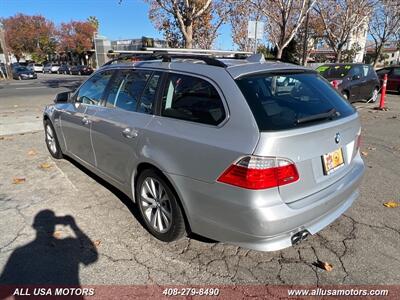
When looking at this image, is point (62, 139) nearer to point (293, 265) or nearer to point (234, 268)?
point (234, 268)

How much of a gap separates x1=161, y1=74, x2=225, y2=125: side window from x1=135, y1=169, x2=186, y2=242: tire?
A: 60 cm

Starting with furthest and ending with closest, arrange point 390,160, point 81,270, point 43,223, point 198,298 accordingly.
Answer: point 390,160 < point 43,223 < point 81,270 < point 198,298

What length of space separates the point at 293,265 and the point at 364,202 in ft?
5.50

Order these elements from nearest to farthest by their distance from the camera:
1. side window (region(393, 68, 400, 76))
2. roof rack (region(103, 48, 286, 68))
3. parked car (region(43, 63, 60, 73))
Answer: roof rack (region(103, 48, 286, 68)) < side window (region(393, 68, 400, 76)) < parked car (region(43, 63, 60, 73))

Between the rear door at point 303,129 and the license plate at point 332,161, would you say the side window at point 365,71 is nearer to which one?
the rear door at point 303,129

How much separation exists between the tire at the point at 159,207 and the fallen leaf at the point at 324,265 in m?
1.18

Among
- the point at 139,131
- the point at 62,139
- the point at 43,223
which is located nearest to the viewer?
the point at 139,131

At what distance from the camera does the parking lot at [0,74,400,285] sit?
281 cm

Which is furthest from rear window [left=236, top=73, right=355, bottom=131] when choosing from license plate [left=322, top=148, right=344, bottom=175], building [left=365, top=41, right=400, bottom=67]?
building [left=365, top=41, right=400, bottom=67]

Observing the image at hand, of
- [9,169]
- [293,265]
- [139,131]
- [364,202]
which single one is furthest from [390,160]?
[9,169]

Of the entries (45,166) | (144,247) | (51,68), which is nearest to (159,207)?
(144,247)

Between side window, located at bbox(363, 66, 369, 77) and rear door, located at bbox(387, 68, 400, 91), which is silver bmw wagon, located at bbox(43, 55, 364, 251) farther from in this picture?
rear door, located at bbox(387, 68, 400, 91)

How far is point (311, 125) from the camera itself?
263 centimetres

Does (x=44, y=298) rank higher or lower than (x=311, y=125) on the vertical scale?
lower
